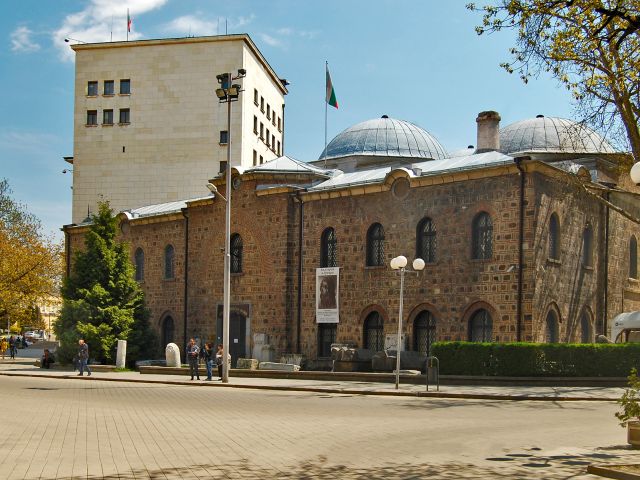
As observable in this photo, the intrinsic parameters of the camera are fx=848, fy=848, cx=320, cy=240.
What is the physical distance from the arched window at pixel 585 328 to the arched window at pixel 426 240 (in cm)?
603

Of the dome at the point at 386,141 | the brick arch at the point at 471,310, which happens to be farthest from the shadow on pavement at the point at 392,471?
the dome at the point at 386,141

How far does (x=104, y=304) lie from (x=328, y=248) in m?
10.7

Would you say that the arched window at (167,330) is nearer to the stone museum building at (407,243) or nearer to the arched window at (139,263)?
the stone museum building at (407,243)

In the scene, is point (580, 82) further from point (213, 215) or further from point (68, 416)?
point (213, 215)

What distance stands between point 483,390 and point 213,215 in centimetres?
1885

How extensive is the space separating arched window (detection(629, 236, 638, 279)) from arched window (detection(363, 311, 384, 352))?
35.1ft

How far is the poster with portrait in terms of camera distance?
3347 centimetres

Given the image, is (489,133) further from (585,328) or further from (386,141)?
(386,141)

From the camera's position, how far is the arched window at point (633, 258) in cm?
3466

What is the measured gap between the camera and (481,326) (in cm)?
2934

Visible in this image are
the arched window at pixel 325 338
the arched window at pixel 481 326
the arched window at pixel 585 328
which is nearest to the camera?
the arched window at pixel 481 326

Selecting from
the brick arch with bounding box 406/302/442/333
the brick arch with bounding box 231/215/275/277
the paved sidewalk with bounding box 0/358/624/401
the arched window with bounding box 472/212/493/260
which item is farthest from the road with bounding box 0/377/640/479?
the brick arch with bounding box 231/215/275/277

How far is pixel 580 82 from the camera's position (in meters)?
22.1

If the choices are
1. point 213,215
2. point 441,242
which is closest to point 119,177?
point 213,215
